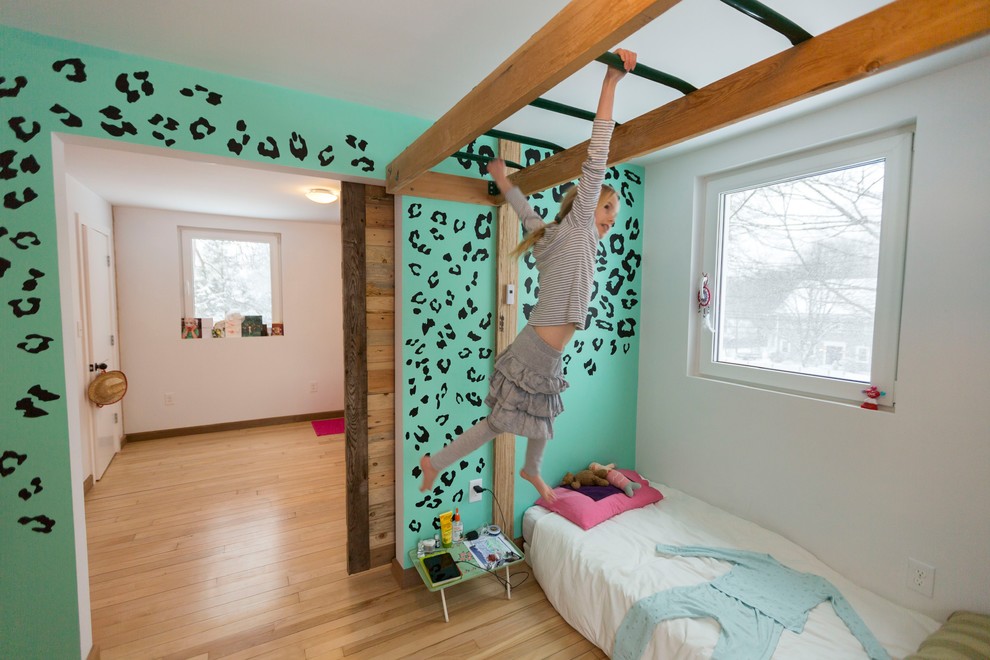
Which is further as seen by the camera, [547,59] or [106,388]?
[106,388]

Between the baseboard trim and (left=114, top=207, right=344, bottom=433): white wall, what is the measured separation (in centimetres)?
6

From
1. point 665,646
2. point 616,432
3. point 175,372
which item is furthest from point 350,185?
point 175,372

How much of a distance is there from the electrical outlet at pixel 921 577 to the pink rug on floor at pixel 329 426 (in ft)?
16.2

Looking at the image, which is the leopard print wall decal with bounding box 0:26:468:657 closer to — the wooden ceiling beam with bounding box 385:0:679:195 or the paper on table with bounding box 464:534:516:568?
the wooden ceiling beam with bounding box 385:0:679:195

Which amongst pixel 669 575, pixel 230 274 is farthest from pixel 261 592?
pixel 230 274

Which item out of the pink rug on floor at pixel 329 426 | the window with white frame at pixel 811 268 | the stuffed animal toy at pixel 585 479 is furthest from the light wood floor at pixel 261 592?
the window with white frame at pixel 811 268

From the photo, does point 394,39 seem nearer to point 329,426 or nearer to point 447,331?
point 447,331

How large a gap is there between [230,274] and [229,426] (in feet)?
6.00

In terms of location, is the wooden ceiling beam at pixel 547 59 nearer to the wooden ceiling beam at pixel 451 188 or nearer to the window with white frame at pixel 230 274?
the wooden ceiling beam at pixel 451 188

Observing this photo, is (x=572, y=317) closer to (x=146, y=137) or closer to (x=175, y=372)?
(x=146, y=137)

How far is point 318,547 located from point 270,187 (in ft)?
9.36

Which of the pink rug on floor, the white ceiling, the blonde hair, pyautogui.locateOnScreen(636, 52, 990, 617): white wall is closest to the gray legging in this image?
the blonde hair

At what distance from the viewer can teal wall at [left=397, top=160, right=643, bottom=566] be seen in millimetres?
2414

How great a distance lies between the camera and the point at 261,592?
94.7 inches
